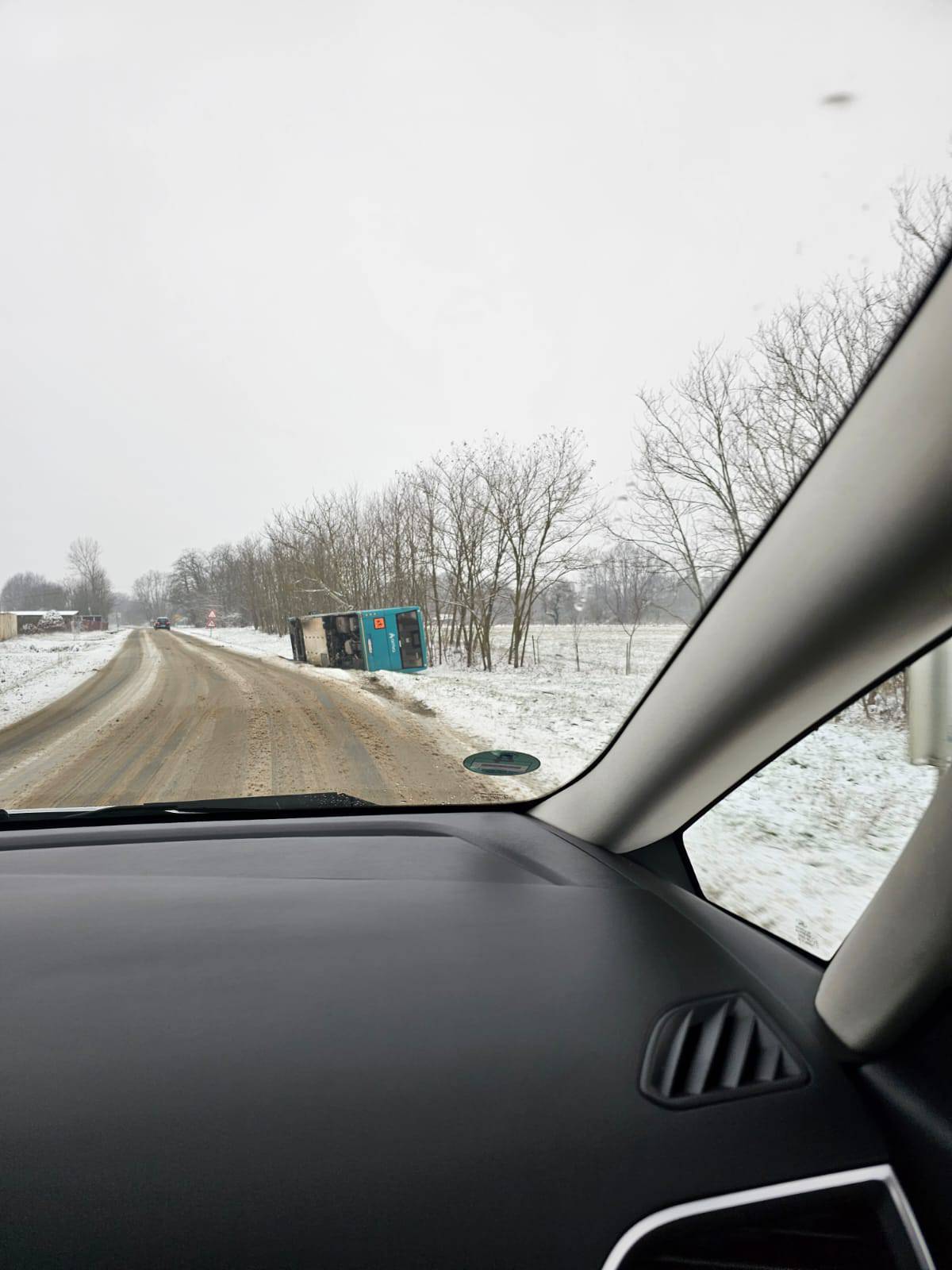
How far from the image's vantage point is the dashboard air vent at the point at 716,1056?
1.21m

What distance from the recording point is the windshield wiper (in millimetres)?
2428

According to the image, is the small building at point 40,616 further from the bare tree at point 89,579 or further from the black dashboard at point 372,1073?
the black dashboard at point 372,1073

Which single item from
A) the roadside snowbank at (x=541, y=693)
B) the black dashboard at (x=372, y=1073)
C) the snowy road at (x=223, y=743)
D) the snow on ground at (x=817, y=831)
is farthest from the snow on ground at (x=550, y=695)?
the black dashboard at (x=372, y=1073)

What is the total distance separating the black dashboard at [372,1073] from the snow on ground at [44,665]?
33.7 inches

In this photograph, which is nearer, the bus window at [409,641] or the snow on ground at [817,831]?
the snow on ground at [817,831]

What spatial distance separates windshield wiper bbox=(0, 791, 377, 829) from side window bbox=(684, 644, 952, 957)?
1.38 meters

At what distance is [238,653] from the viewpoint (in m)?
3.12

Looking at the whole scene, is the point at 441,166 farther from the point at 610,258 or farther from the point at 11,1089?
the point at 11,1089

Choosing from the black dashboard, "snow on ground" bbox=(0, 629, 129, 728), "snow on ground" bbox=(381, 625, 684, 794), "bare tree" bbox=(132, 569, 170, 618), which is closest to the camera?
the black dashboard

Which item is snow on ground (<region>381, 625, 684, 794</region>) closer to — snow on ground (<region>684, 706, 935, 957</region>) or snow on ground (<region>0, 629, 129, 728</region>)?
snow on ground (<region>684, 706, 935, 957</region>)

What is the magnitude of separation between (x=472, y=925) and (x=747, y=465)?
141cm

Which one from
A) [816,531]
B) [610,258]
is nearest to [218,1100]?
[816,531]

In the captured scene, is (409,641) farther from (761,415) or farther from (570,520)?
(761,415)

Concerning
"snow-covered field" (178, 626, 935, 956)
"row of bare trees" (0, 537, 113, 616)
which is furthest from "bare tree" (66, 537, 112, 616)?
"snow-covered field" (178, 626, 935, 956)
